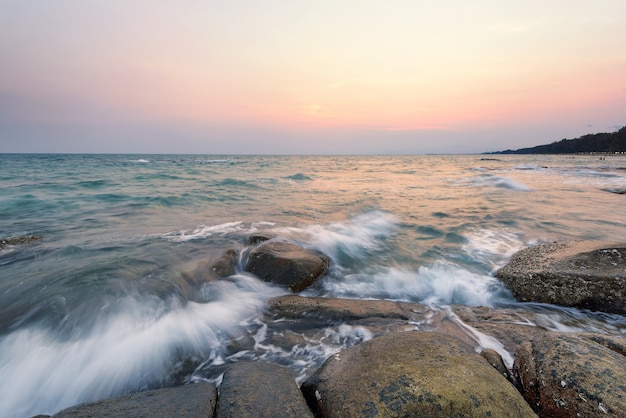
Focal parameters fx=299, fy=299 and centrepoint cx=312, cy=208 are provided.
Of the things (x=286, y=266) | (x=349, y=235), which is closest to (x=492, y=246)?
(x=349, y=235)

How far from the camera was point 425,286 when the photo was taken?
493cm

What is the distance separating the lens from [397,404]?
5.78 ft

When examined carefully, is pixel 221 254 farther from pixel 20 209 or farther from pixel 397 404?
pixel 20 209

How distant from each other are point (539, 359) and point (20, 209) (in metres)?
14.3

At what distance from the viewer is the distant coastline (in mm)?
81438

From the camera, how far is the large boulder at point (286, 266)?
4828 mm

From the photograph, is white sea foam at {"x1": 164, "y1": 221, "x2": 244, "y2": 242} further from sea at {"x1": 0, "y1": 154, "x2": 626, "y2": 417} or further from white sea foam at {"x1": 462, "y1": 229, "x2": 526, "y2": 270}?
white sea foam at {"x1": 462, "y1": 229, "x2": 526, "y2": 270}

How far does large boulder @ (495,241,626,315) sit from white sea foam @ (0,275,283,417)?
382 cm

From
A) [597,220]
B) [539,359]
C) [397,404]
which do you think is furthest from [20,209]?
[597,220]

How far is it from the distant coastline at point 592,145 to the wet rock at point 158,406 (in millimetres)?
110866

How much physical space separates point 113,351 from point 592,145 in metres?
127

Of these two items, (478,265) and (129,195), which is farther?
(129,195)

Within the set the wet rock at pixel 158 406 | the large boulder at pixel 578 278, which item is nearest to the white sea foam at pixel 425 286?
the large boulder at pixel 578 278

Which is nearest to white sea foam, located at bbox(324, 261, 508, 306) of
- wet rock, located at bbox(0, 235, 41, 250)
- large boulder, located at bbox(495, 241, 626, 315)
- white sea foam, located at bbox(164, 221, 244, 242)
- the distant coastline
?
large boulder, located at bbox(495, 241, 626, 315)
